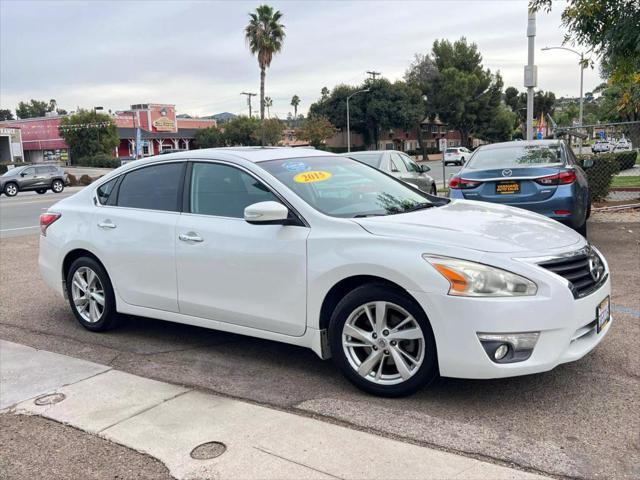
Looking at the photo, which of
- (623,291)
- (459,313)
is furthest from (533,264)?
(623,291)

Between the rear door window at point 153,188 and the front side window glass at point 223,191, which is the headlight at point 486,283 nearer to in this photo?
the front side window glass at point 223,191

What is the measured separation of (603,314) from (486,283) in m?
1.05

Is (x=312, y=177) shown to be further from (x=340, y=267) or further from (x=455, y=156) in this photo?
(x=455, y=156)

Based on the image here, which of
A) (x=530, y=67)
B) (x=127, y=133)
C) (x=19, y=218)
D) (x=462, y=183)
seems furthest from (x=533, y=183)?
(x=127, y=133)

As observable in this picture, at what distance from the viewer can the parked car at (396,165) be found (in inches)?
502

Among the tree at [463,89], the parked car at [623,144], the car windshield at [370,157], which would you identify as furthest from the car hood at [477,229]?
the tree at [463,89]

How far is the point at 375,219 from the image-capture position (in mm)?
4082

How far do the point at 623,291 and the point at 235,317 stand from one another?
4152mm

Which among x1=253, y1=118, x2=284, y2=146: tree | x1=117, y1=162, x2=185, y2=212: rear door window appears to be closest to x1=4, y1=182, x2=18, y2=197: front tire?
x1=117, y1=162, x2=185, y2=212: rear door window

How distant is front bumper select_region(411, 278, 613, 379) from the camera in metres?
3.43

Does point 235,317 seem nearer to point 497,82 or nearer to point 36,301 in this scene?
point 36,301

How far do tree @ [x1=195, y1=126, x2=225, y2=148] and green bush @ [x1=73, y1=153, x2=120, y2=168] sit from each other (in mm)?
12341

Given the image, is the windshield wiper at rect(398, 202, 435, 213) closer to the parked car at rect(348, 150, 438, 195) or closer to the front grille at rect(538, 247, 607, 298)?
the front grille at rect(538, 247, 607, 298)

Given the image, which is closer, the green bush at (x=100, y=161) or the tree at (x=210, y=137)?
the green bush at (x=100, y=161)
